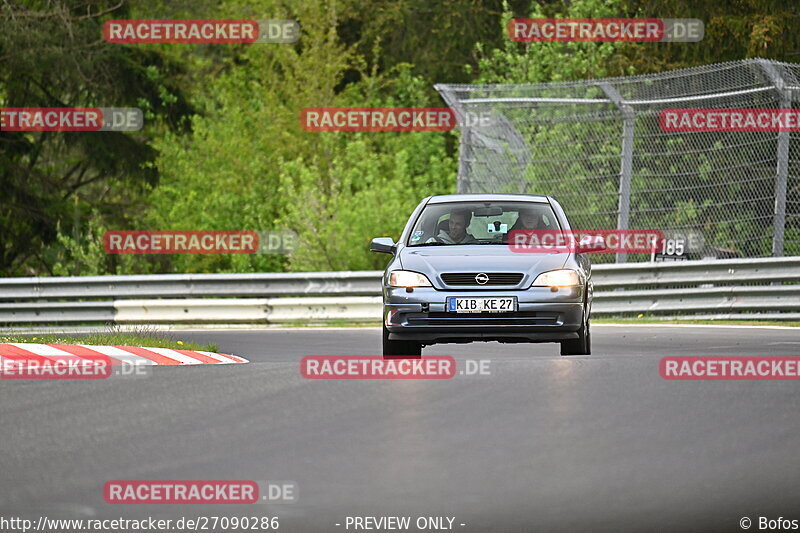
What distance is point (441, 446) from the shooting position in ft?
25.3

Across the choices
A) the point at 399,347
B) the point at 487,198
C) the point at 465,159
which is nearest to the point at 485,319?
the point at 399,347

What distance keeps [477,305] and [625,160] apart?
9740 millimetres

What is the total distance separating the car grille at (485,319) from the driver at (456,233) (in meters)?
1.16

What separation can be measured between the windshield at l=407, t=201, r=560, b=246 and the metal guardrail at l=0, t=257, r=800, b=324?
7.29 meters

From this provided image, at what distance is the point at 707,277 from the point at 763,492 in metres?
14.2

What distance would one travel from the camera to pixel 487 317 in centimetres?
1214

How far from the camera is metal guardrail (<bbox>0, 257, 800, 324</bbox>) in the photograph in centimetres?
2061

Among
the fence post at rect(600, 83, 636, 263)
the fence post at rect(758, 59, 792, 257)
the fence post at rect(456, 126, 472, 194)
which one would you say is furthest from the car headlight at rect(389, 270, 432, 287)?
the fence post at rect(456, 126, 472, 194)

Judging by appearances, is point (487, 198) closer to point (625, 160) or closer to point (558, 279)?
point (558, 279)

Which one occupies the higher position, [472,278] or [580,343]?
[472,278]

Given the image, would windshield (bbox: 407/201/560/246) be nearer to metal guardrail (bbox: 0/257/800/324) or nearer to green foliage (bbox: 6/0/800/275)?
green foliage (bbox: 6/0/800/275)

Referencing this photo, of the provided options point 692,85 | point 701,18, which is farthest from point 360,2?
point 692,85

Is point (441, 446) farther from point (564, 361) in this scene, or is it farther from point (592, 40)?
point (592, 40)

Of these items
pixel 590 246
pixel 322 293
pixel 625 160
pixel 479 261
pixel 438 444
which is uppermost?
pixel 625 160
